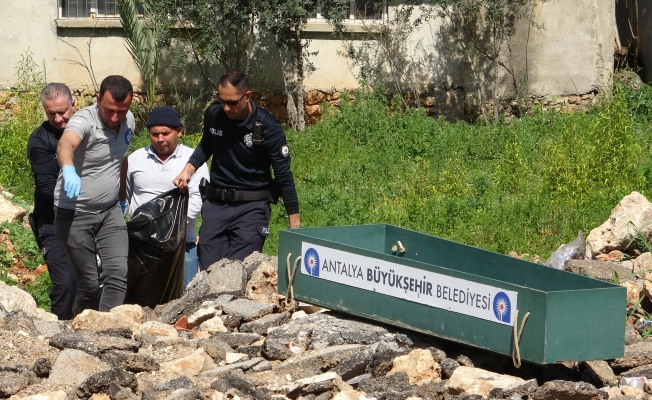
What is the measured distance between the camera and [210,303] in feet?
21.9

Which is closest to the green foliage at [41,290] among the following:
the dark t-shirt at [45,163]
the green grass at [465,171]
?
the green grass at [465,171]

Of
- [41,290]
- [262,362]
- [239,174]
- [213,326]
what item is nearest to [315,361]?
[262,362]

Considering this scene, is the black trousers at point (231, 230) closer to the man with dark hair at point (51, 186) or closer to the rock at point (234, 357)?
the man with dark hair at point (51, 186)

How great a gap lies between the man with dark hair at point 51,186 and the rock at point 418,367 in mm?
2781

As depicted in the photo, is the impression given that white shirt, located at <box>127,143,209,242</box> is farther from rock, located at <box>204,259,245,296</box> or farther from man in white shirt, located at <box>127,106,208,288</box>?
rock, located at <box>204,259,245,296</box>

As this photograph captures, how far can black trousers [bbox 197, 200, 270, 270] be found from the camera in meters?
7.24

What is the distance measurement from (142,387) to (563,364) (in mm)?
2358

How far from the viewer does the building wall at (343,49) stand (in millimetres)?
14953

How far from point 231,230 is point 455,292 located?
7.98ft

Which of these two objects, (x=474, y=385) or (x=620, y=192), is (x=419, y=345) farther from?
(x=620, y=192)

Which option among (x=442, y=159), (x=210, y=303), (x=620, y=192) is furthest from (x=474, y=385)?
(x=442, y=159)

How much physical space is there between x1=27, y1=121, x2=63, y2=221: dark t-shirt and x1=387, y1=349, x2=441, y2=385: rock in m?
2.88

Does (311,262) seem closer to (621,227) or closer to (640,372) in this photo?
(640,372)

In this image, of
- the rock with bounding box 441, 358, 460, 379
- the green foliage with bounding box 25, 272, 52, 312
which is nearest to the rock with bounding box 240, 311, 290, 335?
the rock with bounding box 441, 358, 460, 379
